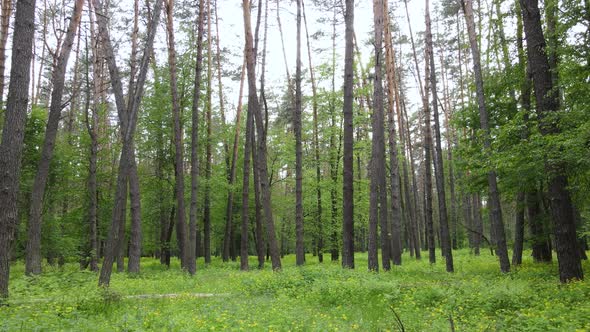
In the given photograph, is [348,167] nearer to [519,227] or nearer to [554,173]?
[554,173]

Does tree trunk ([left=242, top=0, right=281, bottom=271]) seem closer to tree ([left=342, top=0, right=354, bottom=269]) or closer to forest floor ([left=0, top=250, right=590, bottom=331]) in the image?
tree ([left=342, top=0, right=354, bottom=269])

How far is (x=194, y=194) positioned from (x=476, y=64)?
473 inches

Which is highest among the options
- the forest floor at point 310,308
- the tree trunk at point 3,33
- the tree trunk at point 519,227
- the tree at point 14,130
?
the tree trunk at point 3,33

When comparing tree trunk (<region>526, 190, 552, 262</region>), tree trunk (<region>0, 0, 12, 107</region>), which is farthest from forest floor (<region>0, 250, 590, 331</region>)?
tree trunk (<region>0, 0, 12, 107</region>)

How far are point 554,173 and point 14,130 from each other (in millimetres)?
11313

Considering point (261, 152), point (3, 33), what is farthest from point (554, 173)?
point (3, 33)

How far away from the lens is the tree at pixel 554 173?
9.19m

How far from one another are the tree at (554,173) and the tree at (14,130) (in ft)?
35.4

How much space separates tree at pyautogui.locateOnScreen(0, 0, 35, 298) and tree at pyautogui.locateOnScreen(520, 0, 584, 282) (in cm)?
1078

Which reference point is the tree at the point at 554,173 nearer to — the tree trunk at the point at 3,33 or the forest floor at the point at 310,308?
the forest floor at the point at 310,308

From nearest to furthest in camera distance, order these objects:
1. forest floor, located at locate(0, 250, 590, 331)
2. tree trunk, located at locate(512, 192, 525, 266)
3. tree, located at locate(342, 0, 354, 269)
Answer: forest floor, located at locate(0, 250, 590, 331) < tree, located at locate(342, 0, 354, 269) < tree trunk, located at locate(512, 192, 525, 266)

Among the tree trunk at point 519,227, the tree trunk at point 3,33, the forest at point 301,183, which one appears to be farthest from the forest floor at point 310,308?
the tree trunk at point 3,33

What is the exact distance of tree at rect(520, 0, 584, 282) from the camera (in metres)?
9.19

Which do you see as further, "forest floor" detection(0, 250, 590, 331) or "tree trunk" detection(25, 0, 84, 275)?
"tree trunk" detection(25, 0, 84, 275)
